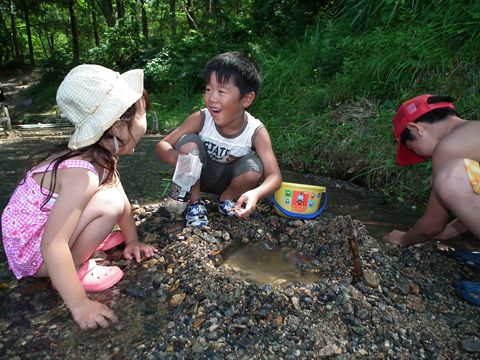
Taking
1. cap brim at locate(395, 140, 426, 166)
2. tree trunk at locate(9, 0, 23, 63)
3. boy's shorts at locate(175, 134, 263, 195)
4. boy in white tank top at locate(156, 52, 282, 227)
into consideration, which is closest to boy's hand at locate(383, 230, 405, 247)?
cap brim at locate(395, 140, 426, 166)

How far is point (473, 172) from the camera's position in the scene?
174 centimetres

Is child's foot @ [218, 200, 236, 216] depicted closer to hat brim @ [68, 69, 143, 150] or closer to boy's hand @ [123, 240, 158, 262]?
boy's hand @ [123, 240, 158, 262]

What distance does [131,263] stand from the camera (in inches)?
71.7

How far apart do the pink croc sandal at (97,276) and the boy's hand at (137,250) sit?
0.14 metres

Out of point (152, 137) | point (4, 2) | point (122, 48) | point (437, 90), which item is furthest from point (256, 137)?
point (4, 2)

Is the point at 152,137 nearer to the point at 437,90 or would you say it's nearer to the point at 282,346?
the point at 437,90

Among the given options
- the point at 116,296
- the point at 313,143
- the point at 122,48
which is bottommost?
the point at 122,48

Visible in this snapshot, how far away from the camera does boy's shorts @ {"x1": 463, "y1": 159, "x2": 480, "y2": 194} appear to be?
1.73 m

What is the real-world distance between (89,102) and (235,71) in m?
0.95

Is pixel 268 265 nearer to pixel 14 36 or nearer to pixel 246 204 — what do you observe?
pixel 246 204

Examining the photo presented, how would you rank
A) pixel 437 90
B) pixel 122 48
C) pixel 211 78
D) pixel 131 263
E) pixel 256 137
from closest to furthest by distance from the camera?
pixel 131 263 → pixel 211 78 → pixel 256 137 → pixel 437 90 → pixel 122 48

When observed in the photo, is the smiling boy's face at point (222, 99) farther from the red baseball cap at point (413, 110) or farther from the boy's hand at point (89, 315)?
the boy's hand at point (89, 315)

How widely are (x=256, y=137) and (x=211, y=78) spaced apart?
46cm

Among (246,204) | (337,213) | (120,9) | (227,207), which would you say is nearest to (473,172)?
(337,213)
